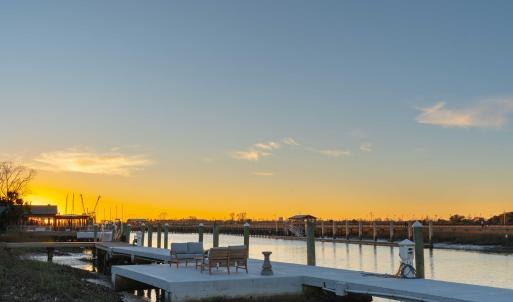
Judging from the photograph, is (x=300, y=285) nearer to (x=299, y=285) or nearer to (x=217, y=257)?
(x=299, y=285)

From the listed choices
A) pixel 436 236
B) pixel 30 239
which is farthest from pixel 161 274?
pixel 436 236

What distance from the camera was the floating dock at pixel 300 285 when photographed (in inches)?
498

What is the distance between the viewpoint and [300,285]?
16156 millimetres

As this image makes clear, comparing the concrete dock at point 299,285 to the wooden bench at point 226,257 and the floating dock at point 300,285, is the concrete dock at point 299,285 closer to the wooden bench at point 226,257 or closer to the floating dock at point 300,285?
the floating dock at point 300,285

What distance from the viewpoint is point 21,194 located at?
7400 cm

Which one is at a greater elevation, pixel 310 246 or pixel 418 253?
pixel 418 253

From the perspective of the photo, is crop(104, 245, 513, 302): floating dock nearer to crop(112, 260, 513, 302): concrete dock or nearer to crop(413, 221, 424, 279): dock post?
crop(112, 260, 513, 302): concrete dock

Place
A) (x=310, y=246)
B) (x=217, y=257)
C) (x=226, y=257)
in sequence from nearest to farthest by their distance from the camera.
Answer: (x=217, y=257) < (x=226, y=257) < (x=310, y=246)

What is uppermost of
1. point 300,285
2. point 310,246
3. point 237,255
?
point 237,255

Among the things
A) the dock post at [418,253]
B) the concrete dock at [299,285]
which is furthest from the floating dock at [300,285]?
the dock post at [418,253]

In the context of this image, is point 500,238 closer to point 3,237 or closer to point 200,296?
point 3,237

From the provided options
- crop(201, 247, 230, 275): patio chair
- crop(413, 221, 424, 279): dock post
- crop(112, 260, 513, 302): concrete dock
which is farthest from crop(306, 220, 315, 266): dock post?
crop(201, 247, 230, 275): patio chair

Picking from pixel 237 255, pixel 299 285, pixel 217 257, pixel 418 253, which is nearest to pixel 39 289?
pixel 217 257

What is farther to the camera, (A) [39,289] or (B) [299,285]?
(B) [299,285]
